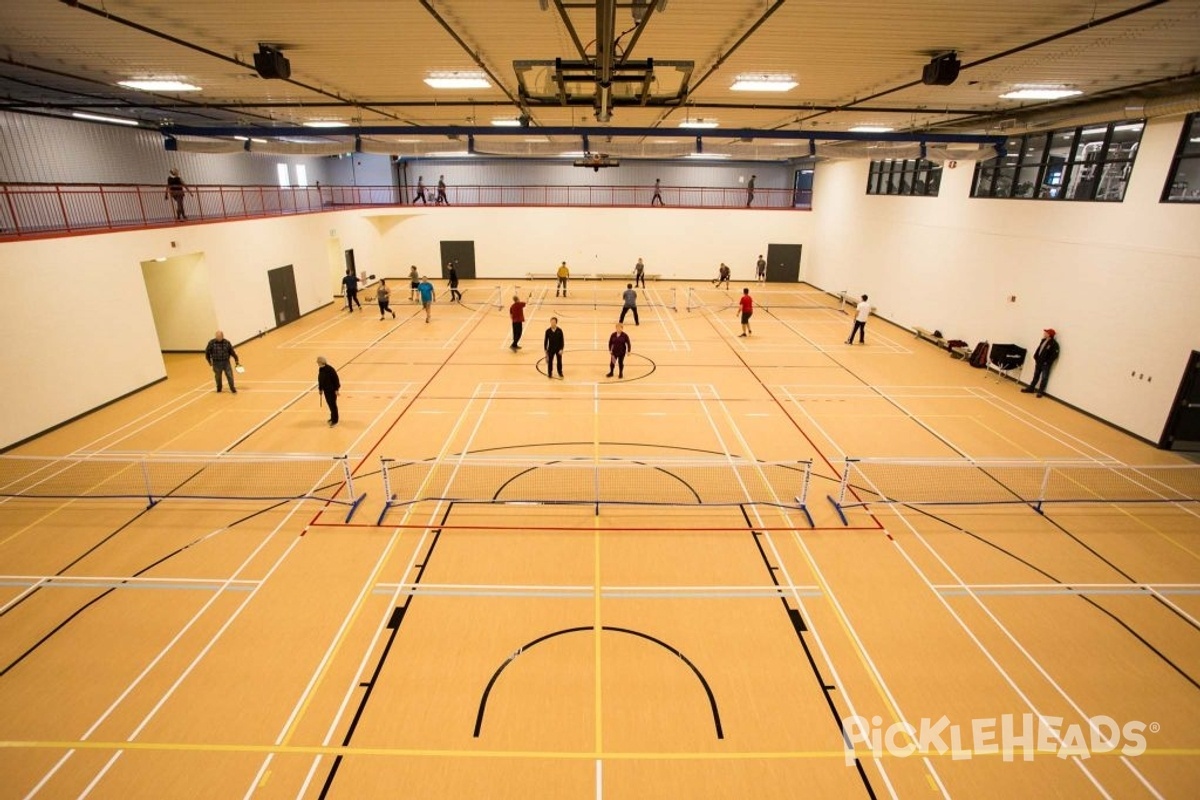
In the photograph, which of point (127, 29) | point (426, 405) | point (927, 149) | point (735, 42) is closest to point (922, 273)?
point (927, 149)

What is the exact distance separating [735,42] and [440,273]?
26303mm

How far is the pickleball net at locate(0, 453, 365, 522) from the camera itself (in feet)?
32.6

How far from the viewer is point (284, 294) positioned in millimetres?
22250

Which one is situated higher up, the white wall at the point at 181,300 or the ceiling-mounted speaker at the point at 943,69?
the ceiling-mounted speaker at the point at 943,69

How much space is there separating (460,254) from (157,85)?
762 inches

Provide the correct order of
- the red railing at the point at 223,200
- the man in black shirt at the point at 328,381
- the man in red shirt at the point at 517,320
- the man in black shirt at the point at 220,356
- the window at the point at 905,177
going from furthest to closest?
1. the window at the point at 905,177
2. the man in red shirt at the point at 517,320
3. the red railing at the point at 223,200
4. the man in black shirt at the point at 220,356
5. the man in black shirt at the point at 328,381

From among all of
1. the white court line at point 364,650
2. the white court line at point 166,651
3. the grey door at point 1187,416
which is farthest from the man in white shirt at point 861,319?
the white court line at point 166,651

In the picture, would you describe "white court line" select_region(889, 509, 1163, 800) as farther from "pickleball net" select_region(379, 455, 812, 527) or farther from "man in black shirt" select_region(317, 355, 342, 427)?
"man in black shirt" select_region(317, 355, 342, 427)

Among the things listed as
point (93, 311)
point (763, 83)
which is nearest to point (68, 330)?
point (93, 311)

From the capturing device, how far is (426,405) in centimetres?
1422

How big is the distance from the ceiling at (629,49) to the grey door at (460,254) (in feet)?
54.1

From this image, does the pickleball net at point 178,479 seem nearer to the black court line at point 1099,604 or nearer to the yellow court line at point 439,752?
the yellow court line at point 439,752

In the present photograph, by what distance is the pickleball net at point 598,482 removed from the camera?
9.80 m

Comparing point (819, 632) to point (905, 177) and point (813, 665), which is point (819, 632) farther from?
point (905, 177)
